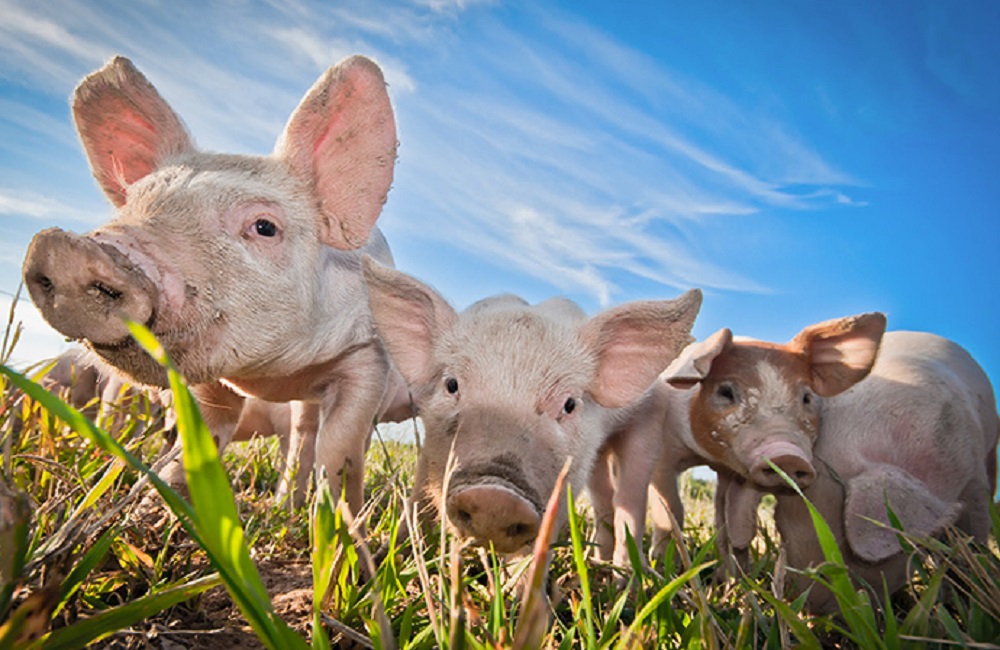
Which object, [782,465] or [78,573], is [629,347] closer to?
[782,465]

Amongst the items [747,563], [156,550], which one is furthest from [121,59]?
[747,563]

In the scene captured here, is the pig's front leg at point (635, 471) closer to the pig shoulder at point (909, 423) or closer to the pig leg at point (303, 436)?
the pig shoulder at point (909, 423)

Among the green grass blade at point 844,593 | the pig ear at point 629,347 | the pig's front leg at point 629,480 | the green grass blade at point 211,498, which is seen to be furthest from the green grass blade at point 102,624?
the pig's front leg at point 629,480

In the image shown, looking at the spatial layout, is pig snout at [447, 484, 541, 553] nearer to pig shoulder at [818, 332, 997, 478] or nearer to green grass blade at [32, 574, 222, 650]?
green grass blade at [32, 574, 222, 650]

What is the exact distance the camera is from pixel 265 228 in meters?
→ 3.10

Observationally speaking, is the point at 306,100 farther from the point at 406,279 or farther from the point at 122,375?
the point at 122,375

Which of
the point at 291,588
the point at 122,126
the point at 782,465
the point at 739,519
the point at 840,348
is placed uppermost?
the point at 122,126

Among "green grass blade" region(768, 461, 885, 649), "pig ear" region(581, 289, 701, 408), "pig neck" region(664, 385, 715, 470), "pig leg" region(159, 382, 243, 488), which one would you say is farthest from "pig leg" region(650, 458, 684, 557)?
"green grass blade" region(768, 461, 885, 649)

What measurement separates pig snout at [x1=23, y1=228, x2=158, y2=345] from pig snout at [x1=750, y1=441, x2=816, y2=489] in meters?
2.70

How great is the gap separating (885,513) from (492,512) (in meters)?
2.14

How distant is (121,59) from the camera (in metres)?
3.44

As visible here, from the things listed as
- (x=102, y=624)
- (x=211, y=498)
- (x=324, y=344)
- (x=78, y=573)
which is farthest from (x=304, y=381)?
(x=211, y=498)

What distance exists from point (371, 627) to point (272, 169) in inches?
102

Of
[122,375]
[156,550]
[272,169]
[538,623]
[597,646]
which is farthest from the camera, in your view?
[272,169]
